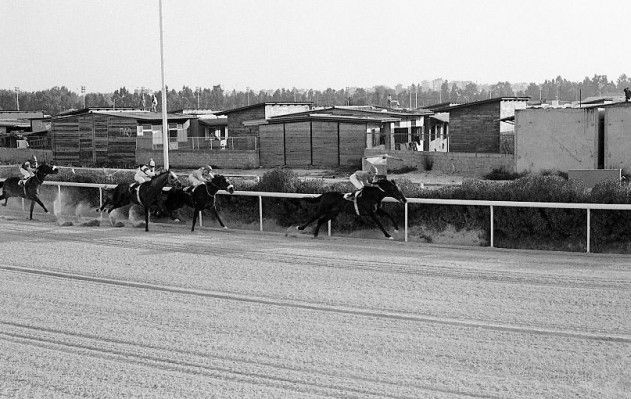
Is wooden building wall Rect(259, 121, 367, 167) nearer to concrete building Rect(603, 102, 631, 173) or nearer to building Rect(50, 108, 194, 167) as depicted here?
building Rect(50, 108, 194, 167)

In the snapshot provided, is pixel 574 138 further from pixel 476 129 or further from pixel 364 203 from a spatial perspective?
pixel 364 203

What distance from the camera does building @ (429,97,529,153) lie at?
35.3 metres

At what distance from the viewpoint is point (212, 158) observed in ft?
122

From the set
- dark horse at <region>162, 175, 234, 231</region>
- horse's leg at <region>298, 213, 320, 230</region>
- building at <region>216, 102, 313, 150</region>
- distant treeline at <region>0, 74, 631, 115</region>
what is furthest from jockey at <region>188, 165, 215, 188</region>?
distant treeline at <region>0, 74, 631, 115</region>

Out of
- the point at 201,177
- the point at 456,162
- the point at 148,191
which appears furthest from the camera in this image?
the point at 456,162

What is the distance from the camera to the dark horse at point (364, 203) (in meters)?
14.0

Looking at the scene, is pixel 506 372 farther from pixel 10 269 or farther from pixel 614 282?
pixel 10 269

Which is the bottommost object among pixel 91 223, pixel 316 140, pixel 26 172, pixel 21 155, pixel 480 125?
pixel 91 223

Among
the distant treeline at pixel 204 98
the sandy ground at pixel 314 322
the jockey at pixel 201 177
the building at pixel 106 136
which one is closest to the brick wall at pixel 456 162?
the building at pixel 106 136

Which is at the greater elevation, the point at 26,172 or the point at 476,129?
the point at 476,129

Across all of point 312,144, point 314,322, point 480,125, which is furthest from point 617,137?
point 314,322

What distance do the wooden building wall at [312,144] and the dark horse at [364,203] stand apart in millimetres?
19216

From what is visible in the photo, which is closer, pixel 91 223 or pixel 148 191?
pixel 148 191

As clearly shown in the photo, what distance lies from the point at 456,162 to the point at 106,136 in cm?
1685
